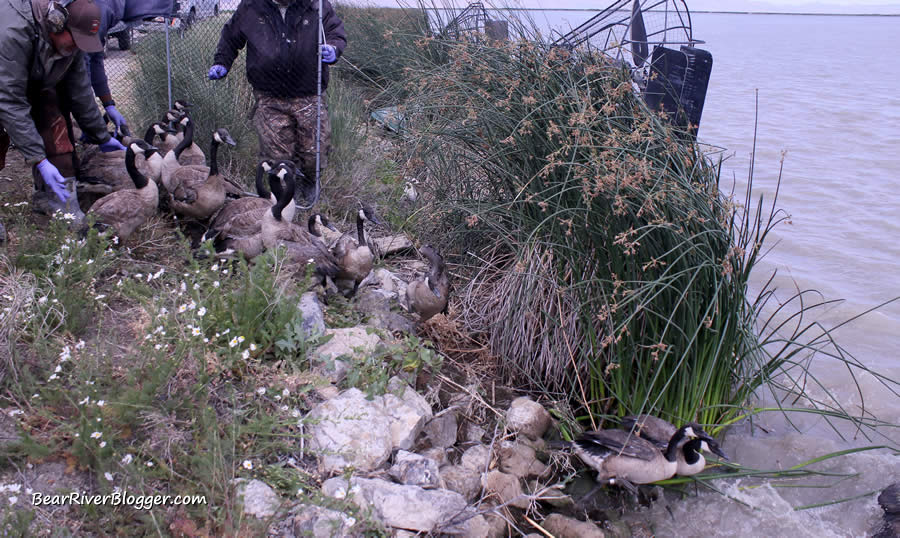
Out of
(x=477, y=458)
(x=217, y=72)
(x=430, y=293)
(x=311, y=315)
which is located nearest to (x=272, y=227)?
(x=311, y=315)

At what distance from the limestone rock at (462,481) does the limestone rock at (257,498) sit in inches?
36.0

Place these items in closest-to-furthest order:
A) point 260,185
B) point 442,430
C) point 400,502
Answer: point 400,502 < point 442,430 < point 260,185

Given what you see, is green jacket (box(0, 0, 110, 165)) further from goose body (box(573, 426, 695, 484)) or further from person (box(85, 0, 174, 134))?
goose body (box(573, 426, 695, 484))

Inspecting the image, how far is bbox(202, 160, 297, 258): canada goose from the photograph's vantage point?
4859 millimetres

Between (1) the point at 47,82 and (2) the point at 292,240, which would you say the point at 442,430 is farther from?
(1) the point at 47,82

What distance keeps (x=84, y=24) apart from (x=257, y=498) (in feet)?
10.5

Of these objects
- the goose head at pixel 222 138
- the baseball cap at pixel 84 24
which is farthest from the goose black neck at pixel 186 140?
the baseball cap at pixel 84 24

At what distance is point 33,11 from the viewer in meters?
4.03

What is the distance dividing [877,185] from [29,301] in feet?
34.0

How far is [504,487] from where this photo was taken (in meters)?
3.49

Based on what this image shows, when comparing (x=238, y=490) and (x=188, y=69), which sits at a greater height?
(x=188, y=69)

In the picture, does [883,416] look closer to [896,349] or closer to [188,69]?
[896,349]

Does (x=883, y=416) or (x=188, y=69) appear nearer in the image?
(x=883, y=416)

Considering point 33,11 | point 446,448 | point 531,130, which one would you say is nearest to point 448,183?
point 531,130
